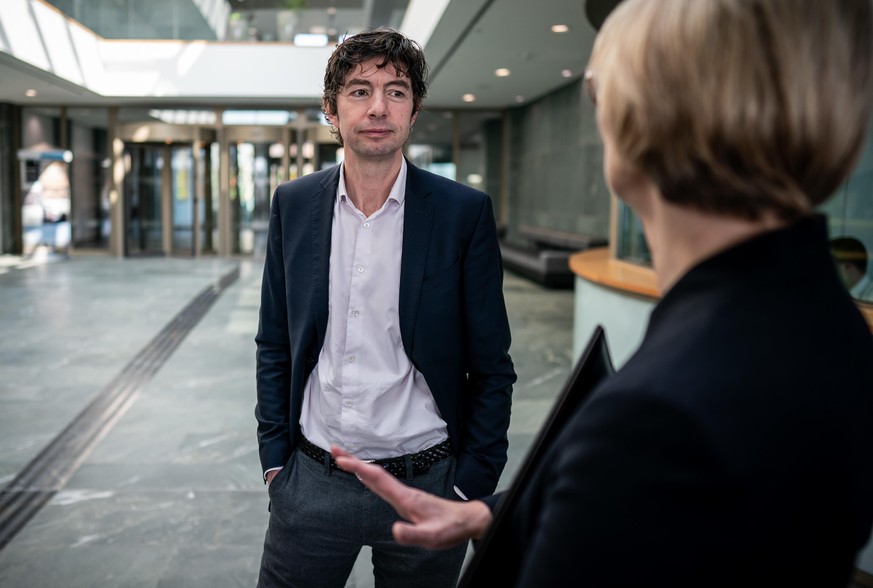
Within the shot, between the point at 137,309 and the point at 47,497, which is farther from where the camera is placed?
the point at 137,309

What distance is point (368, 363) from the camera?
164cm

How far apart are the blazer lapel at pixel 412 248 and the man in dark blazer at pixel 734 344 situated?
990mm

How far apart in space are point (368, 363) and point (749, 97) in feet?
3.84

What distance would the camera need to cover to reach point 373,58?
170cm

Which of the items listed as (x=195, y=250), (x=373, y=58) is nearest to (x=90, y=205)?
(x=195, y=250)

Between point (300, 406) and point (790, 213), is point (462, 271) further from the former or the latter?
point (790, 213)

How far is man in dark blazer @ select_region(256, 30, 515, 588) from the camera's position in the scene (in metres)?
1.62

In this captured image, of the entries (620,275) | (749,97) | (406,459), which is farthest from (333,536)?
(620,275)

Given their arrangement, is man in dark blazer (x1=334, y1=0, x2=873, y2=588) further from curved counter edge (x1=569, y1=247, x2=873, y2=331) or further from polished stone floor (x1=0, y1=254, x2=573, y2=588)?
curved counter edge (x1=569, y1=247, x2=873, y2=331)

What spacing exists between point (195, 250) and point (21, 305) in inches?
303

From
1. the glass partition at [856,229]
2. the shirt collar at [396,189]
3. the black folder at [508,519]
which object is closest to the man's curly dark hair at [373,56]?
the shirt collar at [396,189]

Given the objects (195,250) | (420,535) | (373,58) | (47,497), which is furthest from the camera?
(195,250)

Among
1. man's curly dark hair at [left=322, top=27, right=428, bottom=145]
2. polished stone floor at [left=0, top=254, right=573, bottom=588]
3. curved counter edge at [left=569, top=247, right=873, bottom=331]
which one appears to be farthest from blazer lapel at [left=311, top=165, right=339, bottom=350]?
curved counter edge at [left=569, top=247, right=873, bottom=331]

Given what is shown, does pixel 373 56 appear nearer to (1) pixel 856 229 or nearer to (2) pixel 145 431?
(1) pixel 856 229
